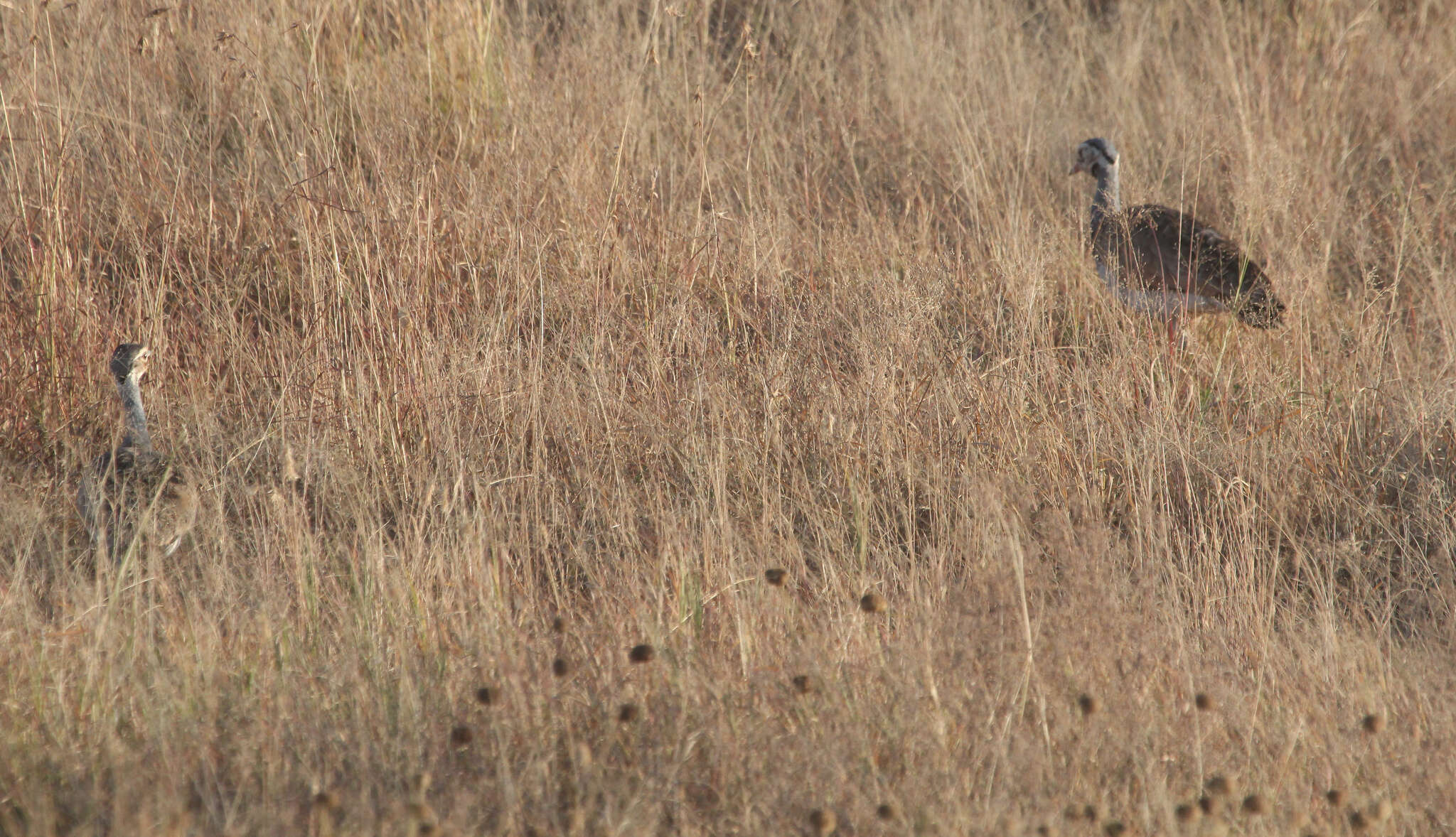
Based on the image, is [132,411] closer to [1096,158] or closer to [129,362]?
[129,362]

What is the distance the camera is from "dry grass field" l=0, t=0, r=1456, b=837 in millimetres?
2488

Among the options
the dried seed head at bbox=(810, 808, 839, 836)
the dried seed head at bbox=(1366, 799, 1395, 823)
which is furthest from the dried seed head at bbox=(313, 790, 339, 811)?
the dried seed head at bbox=(1366, 799, 1395, 823)

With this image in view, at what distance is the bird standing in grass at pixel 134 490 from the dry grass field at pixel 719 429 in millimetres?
89

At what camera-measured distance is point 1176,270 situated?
188 inches

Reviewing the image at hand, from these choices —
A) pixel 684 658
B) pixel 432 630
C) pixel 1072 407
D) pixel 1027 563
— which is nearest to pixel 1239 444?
pixel 1072 407

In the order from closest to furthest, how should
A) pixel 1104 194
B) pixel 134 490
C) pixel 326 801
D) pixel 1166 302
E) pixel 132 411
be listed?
pixel 326 801, pixel 134 490, pixel 132 411, pixel 1166 302, pixel 1104 194

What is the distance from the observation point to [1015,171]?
221 inches

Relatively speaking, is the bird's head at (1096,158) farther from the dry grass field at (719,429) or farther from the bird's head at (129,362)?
the bird's head at (129,362)

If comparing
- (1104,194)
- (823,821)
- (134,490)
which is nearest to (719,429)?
(134,490)

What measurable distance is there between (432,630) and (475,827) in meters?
0.73

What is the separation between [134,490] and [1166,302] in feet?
11.5

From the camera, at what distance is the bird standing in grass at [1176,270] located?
4609 millimetres

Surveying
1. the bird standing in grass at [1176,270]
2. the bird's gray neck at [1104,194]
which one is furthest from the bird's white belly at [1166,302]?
the bird's gray neck at [1104,194]

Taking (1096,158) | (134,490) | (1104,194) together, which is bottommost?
(134,490)
